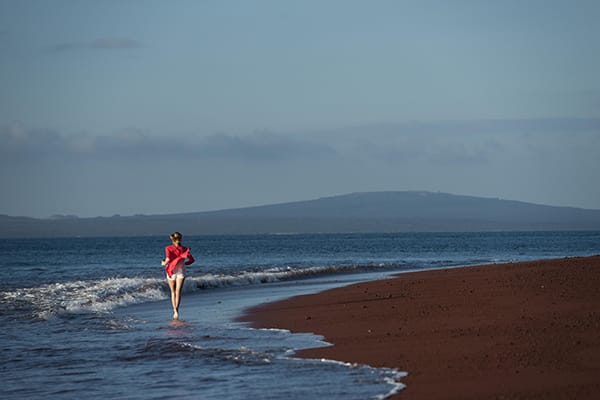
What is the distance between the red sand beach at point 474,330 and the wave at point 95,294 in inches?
184

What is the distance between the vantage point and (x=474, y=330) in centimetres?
1311

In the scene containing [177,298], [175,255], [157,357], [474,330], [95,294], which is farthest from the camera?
[95,294]

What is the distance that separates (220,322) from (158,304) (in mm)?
6341

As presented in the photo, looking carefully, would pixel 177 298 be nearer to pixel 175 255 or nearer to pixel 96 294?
pixel 175 255

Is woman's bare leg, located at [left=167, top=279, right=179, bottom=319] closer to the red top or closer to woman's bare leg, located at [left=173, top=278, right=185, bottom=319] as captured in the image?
woman's bare leg, located at [left=173, top=278, right=185, bottom=319]

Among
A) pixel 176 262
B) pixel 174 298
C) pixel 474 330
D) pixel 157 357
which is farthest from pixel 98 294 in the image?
pixel 474 330

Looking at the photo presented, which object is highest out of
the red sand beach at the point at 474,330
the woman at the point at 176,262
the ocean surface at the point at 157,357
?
the woman at the point at 176,262

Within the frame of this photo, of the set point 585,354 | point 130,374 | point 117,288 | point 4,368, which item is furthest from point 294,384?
point 117,288

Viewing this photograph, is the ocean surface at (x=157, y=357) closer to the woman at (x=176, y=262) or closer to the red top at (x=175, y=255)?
the woman at (x=176, y=262)

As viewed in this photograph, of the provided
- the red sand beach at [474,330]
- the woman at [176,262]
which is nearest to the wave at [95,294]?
the woman at [176,262]

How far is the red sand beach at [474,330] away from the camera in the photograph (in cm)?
963

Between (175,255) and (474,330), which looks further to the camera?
(175,255)

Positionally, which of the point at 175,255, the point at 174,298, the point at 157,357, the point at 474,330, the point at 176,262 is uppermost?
the point at 175,255

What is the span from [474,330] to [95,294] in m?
15.1
